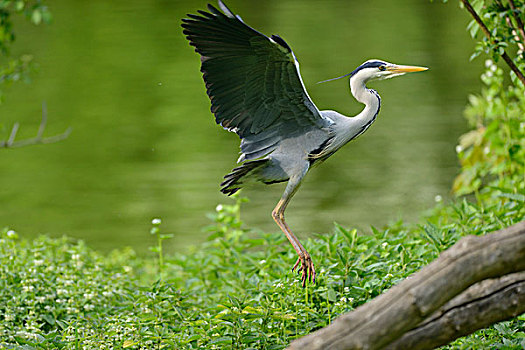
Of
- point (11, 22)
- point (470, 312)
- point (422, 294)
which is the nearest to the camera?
point (422, 294)

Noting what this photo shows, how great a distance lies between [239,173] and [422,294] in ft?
4.86

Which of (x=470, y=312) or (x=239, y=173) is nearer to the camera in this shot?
(x=470, y=312)

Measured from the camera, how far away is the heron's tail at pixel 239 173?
3498 mm

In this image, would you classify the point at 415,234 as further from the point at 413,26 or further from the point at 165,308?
the point at 413,26

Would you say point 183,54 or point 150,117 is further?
point 183,54

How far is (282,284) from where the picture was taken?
364cm

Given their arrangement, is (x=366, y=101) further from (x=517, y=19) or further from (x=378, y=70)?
(x=517, y=19)

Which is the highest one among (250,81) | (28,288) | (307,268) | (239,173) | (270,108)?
(250,81)

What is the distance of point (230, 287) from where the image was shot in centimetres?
448

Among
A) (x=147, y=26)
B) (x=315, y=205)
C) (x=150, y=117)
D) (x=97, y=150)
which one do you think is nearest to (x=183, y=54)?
(x=147, y=26)

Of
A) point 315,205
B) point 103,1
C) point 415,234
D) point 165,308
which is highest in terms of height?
point 165,308

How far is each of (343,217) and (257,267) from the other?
273 cm

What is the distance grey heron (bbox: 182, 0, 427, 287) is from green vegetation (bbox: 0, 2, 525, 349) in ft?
0.88

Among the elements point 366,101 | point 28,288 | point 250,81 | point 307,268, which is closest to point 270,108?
point 250,81
